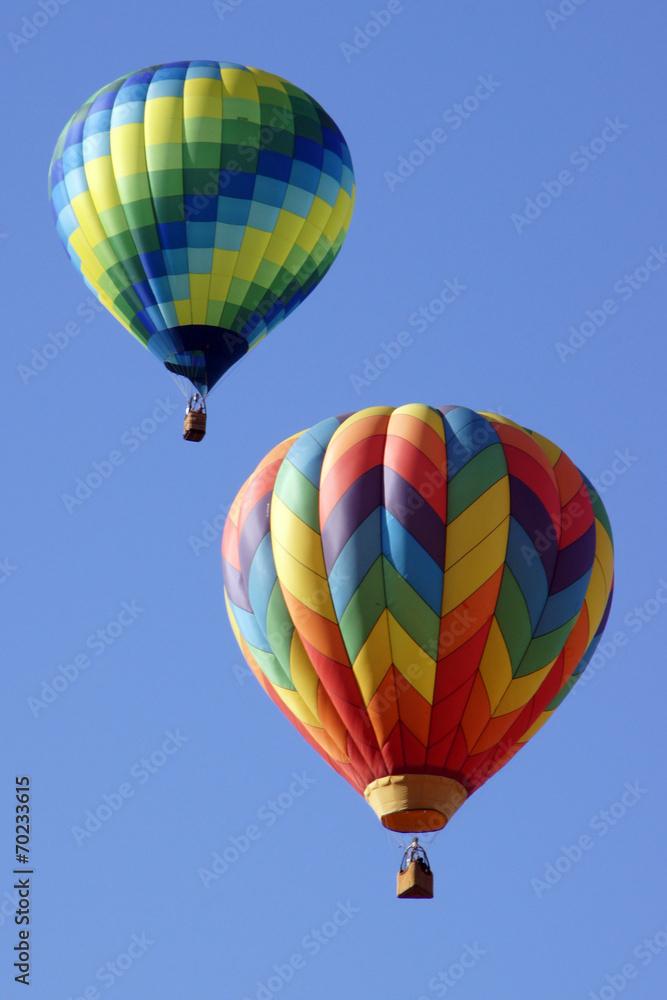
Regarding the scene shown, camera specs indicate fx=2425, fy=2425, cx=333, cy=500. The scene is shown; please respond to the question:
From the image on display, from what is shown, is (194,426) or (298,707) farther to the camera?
(194,426)

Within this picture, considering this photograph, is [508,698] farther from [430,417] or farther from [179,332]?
[179,332]

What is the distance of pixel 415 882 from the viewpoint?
70.2 feet

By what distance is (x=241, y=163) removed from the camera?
2605 cm

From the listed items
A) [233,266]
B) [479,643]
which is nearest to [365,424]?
[479,643]

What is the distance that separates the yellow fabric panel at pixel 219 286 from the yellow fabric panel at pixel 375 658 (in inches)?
226

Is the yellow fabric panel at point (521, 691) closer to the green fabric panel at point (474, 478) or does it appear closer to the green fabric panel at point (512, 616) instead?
the green fabric panel at point (512, 616)

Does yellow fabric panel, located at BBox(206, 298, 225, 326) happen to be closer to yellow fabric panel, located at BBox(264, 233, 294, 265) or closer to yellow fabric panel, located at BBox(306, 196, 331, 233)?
yellow fabric panel, located at BBox(264, 233, 294, 265)

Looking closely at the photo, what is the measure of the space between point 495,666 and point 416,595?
1.00 metres

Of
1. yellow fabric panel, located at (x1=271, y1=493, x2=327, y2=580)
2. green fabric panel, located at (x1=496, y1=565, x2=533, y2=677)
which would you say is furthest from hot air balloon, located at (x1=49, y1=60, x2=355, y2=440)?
green fabric panel, located at (x1=496, y1=565, x2=533, y2=677)

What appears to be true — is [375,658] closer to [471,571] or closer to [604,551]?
[471,571]

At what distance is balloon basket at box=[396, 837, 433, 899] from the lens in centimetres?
2139

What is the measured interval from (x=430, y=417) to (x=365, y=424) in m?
0.61

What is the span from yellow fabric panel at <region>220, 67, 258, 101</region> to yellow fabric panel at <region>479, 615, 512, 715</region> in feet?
25.0

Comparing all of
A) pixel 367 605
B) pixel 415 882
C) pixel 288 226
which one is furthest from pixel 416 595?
pixel 288 226
